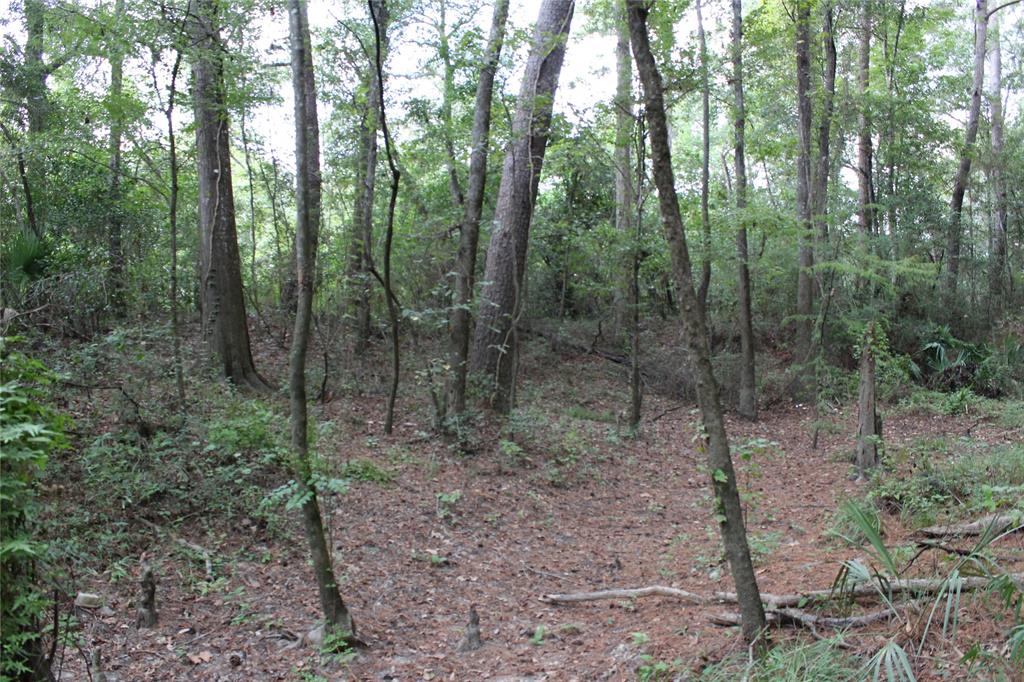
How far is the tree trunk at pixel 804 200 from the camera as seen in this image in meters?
13.7

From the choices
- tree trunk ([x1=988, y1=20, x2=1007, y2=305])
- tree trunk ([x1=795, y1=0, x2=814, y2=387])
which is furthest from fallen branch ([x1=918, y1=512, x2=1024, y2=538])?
tree trunk ([x1=988, y1=20, x2=1007, y2=305])

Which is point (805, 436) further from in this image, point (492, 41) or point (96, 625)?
point (96, 625)

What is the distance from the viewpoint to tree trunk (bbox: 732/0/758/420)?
12906 millimetres

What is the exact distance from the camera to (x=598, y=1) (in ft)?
44.0

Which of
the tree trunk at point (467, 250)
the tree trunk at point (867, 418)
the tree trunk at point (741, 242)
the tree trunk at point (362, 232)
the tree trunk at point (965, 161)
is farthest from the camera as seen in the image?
the tree trunk at point (965, 161)

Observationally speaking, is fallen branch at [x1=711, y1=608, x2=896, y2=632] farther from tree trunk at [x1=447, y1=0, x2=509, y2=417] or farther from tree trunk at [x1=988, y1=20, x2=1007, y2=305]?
tree trunk at [x1=988, y1=20, x2=1007, y2=305]

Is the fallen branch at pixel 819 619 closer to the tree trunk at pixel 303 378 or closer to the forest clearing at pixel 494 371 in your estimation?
the forest clearing at pixel 494 371

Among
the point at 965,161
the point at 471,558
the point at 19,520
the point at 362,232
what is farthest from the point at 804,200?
the point at 19,520

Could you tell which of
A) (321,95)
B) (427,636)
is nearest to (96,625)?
(427,636)

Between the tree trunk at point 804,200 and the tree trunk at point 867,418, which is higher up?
the tree trunk at point 804,200

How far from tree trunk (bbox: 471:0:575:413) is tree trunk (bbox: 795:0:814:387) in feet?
17.6

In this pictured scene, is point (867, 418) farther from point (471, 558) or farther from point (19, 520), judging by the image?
point (19, 520)

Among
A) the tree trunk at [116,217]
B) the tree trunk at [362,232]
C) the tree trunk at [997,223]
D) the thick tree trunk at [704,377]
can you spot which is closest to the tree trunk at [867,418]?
the thick tree trunk at [704,377]

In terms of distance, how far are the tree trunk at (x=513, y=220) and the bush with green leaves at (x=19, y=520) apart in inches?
295
